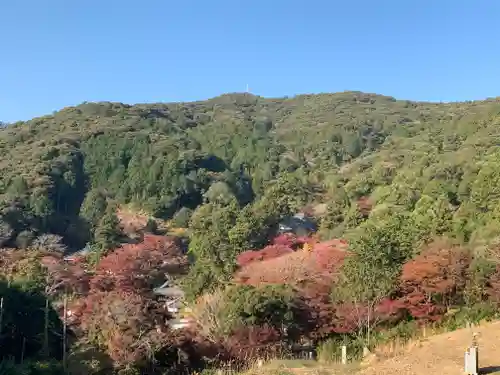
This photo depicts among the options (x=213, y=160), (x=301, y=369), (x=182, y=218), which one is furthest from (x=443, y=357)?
(x=213, y=160)

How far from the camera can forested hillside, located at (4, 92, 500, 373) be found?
16250 mm

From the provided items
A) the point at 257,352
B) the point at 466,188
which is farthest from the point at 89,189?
the point at 257,352

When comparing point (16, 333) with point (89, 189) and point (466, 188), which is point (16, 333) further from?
point (89, 189)

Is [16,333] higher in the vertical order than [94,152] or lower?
lower

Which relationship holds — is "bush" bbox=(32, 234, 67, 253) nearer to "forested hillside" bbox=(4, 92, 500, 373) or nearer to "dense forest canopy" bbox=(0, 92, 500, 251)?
"forested hillside" bbox=(4, 92, 500, 373)

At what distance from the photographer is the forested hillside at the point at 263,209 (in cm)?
1625

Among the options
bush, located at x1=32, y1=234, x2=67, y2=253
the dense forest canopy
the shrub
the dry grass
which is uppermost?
the dense forest canopy

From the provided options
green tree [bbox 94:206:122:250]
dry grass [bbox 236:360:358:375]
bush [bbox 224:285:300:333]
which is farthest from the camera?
green tree [bbox 94:206:122:250]

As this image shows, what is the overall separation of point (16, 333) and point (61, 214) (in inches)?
1358

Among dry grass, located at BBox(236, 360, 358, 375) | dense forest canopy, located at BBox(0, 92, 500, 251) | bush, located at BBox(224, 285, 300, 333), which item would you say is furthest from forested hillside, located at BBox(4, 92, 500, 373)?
dry grass, located at BBox(236, 360, 358, 375)

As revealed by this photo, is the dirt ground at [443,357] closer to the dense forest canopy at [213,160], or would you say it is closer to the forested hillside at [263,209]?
the forested hillside at [263,209]

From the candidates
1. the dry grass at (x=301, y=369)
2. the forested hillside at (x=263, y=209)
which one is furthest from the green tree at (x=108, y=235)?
the dry grass at (x=301, y=369)

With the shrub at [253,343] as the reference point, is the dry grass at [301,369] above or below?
above

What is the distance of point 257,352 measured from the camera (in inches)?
567
